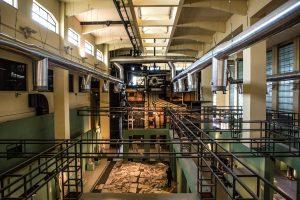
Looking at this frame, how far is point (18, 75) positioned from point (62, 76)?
2009 millimetres

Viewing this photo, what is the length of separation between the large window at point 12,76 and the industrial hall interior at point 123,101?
40mm

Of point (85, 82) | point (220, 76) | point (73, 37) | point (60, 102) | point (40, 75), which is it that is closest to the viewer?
point (40, 75)

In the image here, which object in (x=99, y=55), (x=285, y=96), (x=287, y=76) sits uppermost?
(x=99, y=55)

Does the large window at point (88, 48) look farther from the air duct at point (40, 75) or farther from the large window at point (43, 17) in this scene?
the air duct at point (40, 75)

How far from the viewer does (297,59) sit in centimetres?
1201

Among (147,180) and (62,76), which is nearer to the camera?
(62,76)

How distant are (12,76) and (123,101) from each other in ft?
38.8

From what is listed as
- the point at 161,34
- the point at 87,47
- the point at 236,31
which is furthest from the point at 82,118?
the point at 236,31

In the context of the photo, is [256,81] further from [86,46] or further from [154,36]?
[86,46]

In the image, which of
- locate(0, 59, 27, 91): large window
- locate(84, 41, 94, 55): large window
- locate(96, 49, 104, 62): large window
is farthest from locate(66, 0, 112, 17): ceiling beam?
locate(96, 49, 104, 62): large window

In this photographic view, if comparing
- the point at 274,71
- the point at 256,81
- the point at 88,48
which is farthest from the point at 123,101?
the point at 256,81

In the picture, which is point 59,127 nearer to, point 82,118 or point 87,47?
point 82,118

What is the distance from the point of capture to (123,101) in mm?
19250

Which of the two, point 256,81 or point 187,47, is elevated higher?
point 187,47
